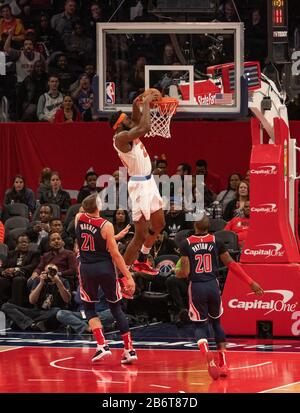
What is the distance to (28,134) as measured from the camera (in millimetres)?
21812

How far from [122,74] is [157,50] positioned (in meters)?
1.22

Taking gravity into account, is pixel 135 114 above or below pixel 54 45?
below

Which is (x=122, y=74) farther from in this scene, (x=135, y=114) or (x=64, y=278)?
(x=64, y=278)

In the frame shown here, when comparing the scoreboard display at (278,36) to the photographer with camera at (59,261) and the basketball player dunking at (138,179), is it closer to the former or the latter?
the basketball player dunking at (138,179)

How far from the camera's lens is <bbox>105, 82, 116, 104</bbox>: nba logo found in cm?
1548

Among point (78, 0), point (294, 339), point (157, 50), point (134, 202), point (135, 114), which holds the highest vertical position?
point (78, 0)

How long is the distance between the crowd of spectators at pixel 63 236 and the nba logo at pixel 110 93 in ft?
6.45

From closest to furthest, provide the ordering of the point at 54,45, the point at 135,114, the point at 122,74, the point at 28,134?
1. the point at 135,114
2. the point at 122,74
3. the point at 28,134
4. the point at 54,45

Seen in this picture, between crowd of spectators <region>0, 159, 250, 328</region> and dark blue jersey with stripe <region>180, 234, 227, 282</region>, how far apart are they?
3135 mm

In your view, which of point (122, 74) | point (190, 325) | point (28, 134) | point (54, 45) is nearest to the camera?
point (122, 74)

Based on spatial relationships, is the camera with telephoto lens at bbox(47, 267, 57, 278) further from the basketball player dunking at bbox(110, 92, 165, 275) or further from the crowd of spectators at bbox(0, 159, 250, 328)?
the basketball player dunking at bbox(110, 92, 165, 275)

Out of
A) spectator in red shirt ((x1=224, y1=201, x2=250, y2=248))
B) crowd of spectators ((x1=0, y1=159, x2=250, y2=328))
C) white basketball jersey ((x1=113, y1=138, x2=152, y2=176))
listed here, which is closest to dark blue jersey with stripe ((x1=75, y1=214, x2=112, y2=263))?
white basketball jersey ((x1=113, y1=138, x2=152, y2=176))

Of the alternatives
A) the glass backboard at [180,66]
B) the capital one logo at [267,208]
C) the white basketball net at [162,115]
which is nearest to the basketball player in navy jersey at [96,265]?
the white basketball net at [162,115]

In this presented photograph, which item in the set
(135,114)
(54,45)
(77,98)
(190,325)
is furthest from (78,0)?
(135,114)
